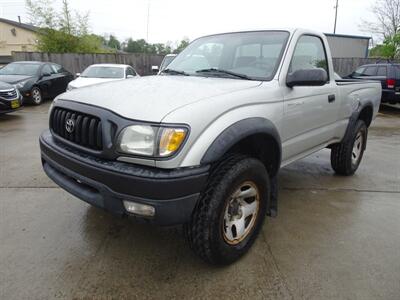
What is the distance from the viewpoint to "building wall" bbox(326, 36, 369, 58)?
23.1 metres

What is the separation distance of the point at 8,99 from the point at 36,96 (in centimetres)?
298

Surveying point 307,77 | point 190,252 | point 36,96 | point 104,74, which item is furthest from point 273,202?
point 36,96

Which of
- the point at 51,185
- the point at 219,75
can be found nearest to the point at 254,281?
the point at 219,75

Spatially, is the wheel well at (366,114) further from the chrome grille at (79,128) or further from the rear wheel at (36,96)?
the rear wheel at (36,96)

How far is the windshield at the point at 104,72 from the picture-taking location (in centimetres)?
1021

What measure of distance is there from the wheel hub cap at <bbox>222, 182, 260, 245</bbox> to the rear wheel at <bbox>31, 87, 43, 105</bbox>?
33.1 feet

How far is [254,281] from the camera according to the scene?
2361mm

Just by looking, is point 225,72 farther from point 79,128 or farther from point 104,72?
point 104,72

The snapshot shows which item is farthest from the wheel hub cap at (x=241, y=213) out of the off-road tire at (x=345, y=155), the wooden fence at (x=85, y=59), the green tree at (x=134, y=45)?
the green tree at (x=134, y=45)

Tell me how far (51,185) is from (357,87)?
13.2ft

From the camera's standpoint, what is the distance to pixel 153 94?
2352mm

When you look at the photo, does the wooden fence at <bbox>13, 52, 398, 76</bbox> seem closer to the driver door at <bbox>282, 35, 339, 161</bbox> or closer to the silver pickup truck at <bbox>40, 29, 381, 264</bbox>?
the driver door at <bbox>282, 35, 339, 161</bbox>

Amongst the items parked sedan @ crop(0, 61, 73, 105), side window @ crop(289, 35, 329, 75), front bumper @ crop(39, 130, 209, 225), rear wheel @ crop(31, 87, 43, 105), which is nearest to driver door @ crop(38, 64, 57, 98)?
parked sedan @ crop(0, 61, 73, 105)

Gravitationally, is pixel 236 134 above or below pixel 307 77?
below
